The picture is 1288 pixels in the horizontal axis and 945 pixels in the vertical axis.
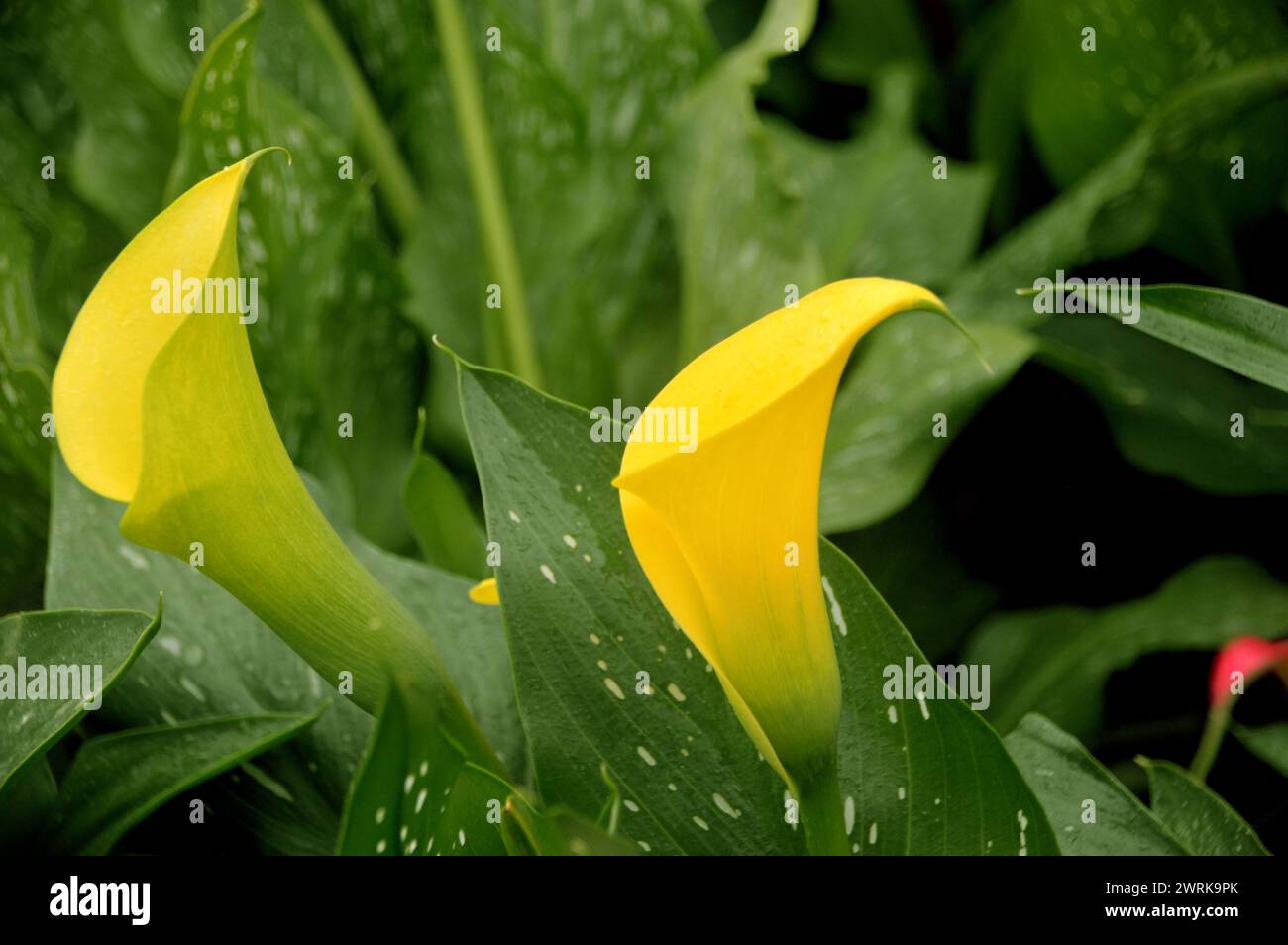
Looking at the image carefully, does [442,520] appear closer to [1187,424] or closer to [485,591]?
[485,591]

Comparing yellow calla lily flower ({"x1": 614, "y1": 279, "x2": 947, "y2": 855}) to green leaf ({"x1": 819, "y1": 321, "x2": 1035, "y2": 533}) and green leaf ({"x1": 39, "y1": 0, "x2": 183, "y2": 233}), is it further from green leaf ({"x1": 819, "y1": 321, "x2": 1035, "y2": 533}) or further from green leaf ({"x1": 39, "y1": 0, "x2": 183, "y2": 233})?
green leaf ({"x1": 39, "y1": 0, "x2": 183, "y2": 233})

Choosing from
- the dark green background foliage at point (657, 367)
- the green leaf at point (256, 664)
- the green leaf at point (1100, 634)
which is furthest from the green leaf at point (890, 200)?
the green leaf at point (256, 664)

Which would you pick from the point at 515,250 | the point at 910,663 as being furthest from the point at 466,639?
the point at 515,250

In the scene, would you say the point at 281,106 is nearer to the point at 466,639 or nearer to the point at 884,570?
the point at 466,639

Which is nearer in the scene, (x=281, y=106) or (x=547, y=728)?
(x=547, y=728)

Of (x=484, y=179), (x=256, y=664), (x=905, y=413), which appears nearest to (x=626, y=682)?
(x=256, y=664)

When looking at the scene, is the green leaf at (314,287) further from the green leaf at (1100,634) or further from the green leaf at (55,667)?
the green leaf at (1100,634)

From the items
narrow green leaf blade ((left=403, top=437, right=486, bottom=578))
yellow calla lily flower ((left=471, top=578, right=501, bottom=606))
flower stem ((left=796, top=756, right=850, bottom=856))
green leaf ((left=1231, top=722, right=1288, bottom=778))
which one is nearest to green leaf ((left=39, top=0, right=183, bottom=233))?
narrow green leaf blade ((left=403, top=437, right=486, bottom=578))
